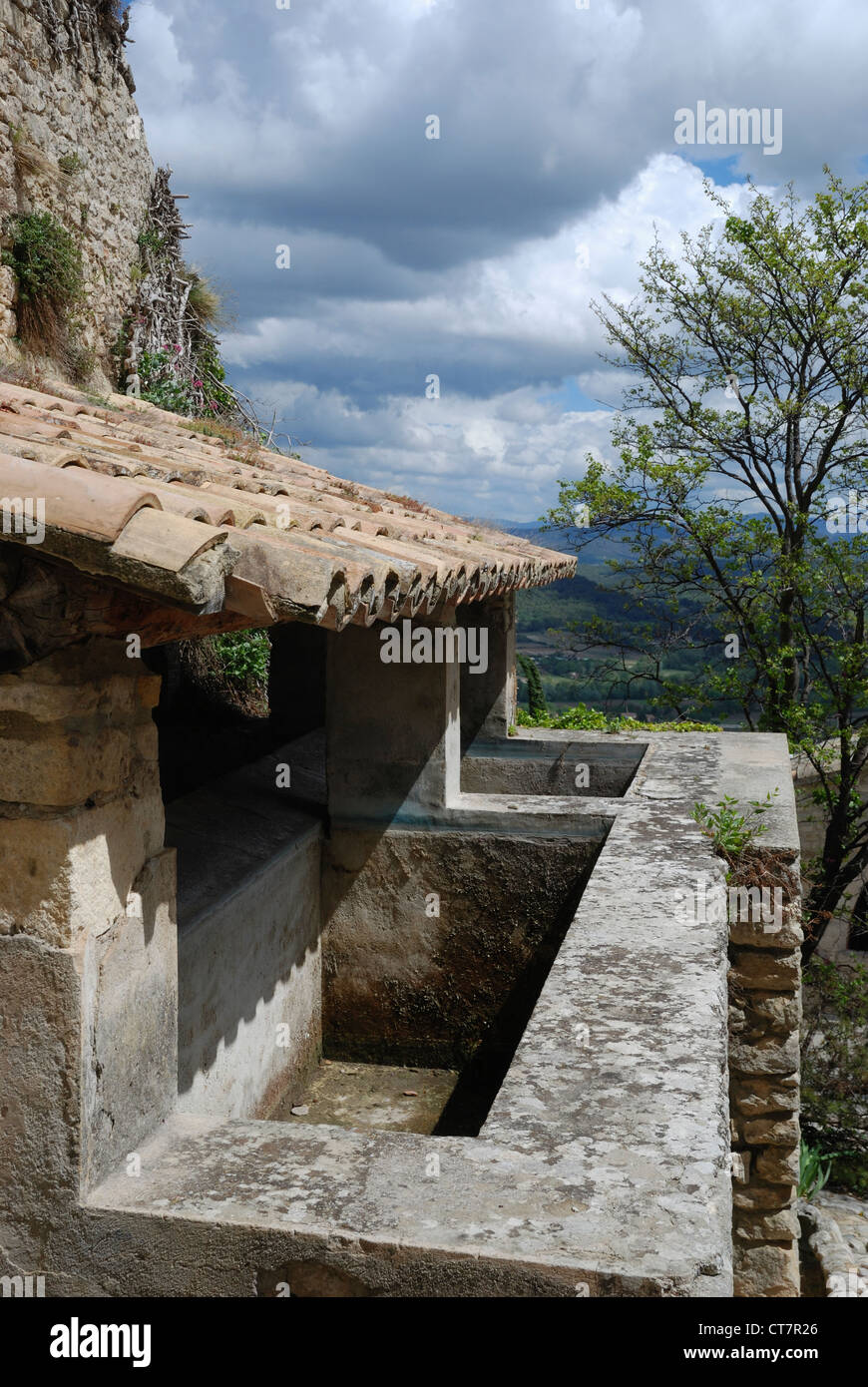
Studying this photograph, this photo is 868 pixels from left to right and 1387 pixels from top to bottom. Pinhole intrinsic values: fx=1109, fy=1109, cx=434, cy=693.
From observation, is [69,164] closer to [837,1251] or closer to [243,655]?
[243,655]

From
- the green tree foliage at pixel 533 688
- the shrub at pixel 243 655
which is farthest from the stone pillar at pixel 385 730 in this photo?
the green tree foliage at pixel 533 688

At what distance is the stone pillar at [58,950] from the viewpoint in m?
2.43

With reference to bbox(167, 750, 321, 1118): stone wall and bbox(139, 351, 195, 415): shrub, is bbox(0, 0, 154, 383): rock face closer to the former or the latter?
bbox(139, 351, 195, 415): shrub

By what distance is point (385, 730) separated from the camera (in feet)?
17.4

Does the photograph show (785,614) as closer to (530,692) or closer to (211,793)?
(530,692)

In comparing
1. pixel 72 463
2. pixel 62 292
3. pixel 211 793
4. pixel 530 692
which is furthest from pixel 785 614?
pixel 72 463

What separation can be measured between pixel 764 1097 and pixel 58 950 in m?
3.66

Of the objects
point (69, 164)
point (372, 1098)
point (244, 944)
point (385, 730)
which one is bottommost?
point (372, 1098)

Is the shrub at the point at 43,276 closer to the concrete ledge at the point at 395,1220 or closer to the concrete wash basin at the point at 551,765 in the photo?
the concrete wash basin at the point at 551,765

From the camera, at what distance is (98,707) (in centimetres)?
256

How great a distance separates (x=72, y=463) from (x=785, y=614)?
462 inches

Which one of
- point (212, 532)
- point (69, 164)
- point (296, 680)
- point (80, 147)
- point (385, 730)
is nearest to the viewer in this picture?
point (212, 532)

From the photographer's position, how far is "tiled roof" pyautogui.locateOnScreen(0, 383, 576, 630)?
206cm

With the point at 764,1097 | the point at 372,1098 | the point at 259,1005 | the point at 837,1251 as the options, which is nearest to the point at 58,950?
the point at 259,1005
